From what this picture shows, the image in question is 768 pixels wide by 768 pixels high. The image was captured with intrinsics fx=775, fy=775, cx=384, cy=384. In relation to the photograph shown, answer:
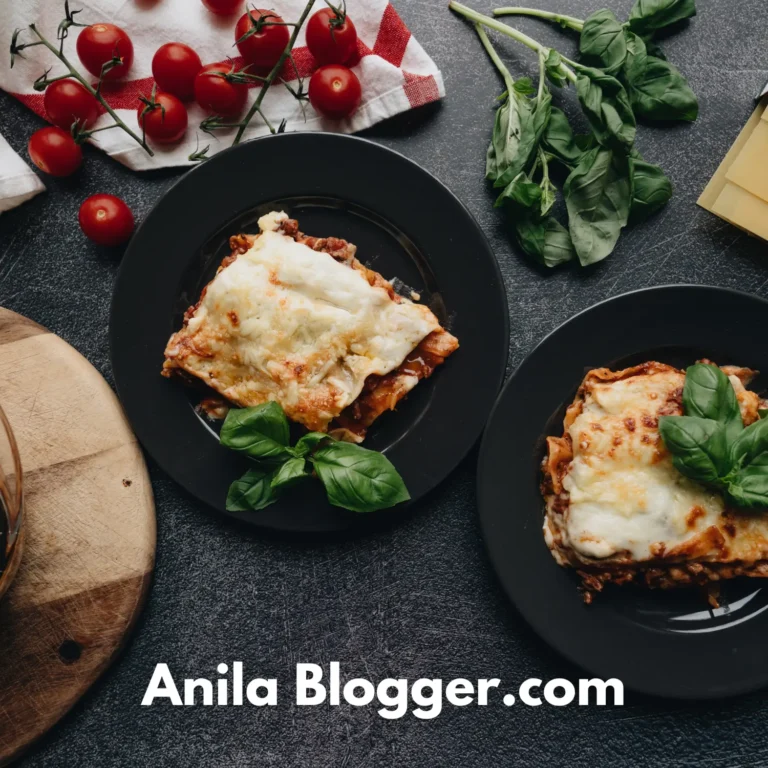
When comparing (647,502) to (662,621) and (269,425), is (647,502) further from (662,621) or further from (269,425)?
(269,425)

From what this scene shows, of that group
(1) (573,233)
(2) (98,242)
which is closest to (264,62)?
(2) (98,242)

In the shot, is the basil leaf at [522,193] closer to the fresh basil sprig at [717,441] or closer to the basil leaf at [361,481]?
the fresh basil sprig at [717,441]

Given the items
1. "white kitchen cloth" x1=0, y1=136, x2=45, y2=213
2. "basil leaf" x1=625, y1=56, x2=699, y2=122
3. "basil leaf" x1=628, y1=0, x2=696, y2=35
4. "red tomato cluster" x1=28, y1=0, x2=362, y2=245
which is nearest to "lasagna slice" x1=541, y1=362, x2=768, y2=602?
"basil leaf" x1=625, y1=56, x2=699, y2=122

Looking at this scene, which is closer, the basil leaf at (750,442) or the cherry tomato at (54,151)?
the basil leaf at (750,442)

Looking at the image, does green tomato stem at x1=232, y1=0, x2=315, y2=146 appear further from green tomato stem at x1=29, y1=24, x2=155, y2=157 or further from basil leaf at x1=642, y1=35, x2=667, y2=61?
basil leaf at x1=642, y1=35, x2=667, y2=61

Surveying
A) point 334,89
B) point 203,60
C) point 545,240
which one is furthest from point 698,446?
point 203,60

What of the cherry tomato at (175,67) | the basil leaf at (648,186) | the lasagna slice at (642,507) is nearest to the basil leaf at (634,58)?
the basil leaf at (648,186)
